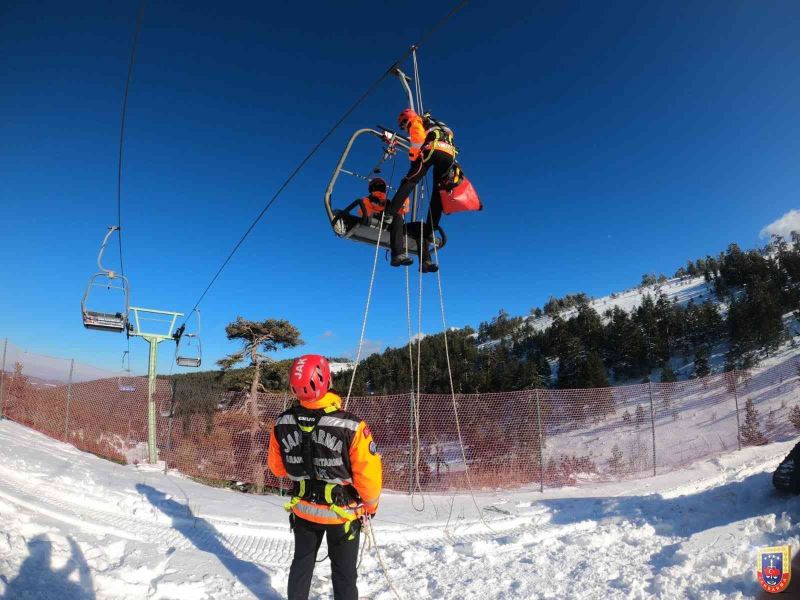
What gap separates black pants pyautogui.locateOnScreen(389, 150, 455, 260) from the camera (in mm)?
4305

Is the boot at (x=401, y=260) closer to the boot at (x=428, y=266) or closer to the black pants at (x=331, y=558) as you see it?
the boot at (x=428, y=266)

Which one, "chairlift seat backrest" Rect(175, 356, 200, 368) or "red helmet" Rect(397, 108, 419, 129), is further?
"chairlift seat backrest" Rect(175, 356, 200, 368)

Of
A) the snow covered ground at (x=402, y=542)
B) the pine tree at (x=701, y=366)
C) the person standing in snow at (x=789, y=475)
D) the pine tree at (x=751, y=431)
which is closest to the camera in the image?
the snow covered ground at (x=402, y=542)

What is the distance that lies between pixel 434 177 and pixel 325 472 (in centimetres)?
337

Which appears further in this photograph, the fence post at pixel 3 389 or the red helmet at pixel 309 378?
the fence post at pixel 3 389

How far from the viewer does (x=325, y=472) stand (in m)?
2.72

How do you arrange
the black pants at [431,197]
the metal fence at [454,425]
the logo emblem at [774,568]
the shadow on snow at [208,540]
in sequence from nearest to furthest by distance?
the logo emblem at [774,568] < the shadow on snow at [208,540] < the black pants at [431,197] < the metal fence at [454,425]

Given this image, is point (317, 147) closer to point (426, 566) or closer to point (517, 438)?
point (426, 566)

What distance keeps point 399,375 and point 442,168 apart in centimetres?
→ 5202

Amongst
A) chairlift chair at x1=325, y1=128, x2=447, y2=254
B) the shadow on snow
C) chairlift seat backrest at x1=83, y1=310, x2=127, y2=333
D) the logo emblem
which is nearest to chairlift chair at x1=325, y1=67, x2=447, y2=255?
chairlift chair at x1=325, y1=128, x2=447, y2=254

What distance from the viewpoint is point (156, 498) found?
576cm

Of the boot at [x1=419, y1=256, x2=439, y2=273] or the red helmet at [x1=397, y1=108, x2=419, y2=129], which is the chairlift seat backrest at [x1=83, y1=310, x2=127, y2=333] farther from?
the red helmet at [x1=397, y1=108, x2=419, y2=129]

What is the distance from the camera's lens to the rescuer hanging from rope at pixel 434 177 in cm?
423

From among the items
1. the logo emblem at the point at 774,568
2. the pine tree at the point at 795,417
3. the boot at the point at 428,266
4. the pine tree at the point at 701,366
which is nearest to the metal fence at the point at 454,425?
the pine tree at the point at 795,417
